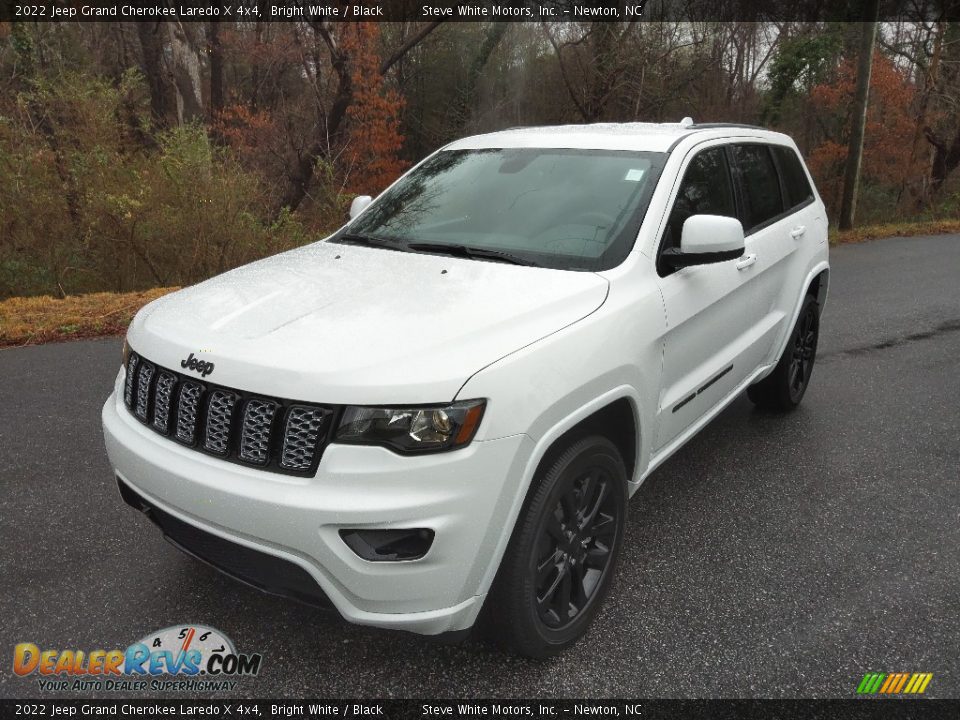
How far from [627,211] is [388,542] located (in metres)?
1.79

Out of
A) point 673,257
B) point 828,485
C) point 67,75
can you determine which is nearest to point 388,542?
point 673,257

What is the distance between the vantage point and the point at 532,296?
8.64ft

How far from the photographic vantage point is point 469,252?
125 inches

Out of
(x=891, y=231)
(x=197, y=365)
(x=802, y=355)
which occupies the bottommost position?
(x=891, y=231)

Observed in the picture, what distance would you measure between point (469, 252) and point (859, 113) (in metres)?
15.6

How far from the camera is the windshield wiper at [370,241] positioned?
343cm

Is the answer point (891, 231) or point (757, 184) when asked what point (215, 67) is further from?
point (757, 184)

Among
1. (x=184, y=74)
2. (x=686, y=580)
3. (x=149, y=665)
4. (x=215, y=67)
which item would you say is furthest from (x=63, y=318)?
(x=215, y=67)

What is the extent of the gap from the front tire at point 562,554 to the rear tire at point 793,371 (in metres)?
2.34

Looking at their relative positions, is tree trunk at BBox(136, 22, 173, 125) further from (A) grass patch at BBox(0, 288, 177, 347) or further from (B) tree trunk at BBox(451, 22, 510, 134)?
(A) grass patch at BBox(0, 288, 177, 347)

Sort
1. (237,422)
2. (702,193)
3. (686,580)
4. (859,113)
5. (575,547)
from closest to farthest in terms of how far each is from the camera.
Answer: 1. (237,422)
2. (575,547)
3. (686,580)
4. (702,193)
5. (859,113)

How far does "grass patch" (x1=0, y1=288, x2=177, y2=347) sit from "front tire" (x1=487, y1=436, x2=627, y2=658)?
5.70 m

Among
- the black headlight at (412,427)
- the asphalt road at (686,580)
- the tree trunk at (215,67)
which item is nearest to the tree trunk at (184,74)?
the tree trunk at (215,67)

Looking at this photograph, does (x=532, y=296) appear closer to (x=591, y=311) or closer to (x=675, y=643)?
(x=591, y=311)
